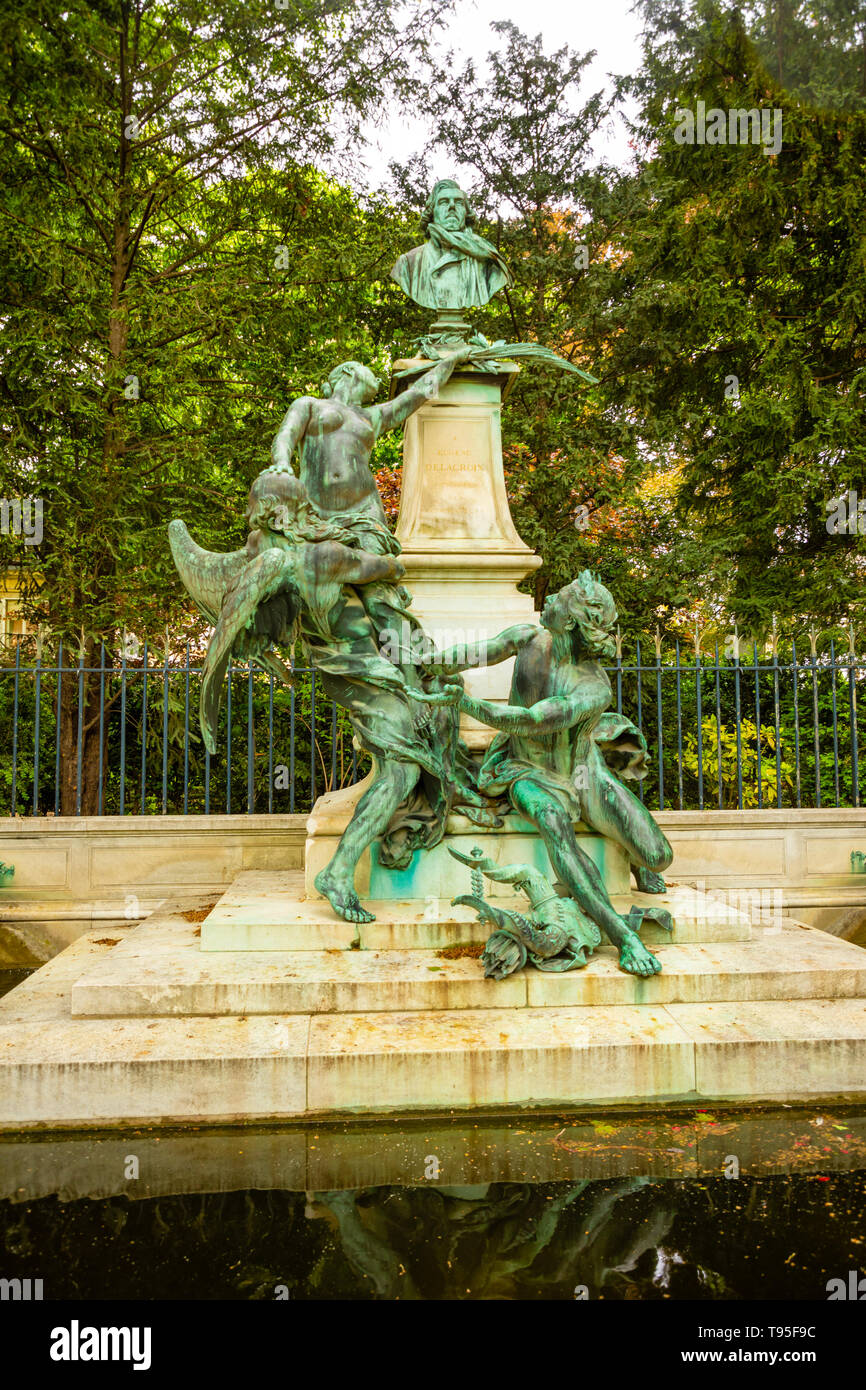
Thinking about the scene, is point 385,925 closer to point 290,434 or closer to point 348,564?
point 348,564

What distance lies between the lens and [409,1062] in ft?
11.3

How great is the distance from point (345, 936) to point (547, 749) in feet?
4.04

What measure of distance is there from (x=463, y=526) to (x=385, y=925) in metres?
2.52

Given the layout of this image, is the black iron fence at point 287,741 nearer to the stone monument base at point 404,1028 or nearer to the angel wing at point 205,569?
the angel wing at point 205,569

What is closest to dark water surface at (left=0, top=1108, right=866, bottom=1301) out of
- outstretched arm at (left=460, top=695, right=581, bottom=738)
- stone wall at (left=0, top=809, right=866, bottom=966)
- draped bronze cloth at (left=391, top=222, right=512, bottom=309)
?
outstretched arm at (left=460, top=695, right=581, bottom=738)

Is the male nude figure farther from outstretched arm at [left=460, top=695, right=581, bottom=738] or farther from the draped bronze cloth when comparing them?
the draped bronze cloth

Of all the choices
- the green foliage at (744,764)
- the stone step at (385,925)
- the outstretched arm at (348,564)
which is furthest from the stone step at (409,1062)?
the green foliage at (744,764)

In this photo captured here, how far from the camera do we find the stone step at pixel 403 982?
3.81 meters

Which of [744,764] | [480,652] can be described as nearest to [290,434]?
[480,652]

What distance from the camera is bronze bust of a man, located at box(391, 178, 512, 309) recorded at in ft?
19.7

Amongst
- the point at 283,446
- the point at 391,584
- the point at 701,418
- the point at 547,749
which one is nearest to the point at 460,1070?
the point at 547,749

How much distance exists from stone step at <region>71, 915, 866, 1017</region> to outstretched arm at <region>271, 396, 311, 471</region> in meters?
2.25

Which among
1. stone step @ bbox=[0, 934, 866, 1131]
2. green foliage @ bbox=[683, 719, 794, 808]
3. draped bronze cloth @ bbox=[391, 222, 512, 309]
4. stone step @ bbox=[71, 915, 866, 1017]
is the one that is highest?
draped bronze cloth @ bbox=[391, 222, 512, 309]
